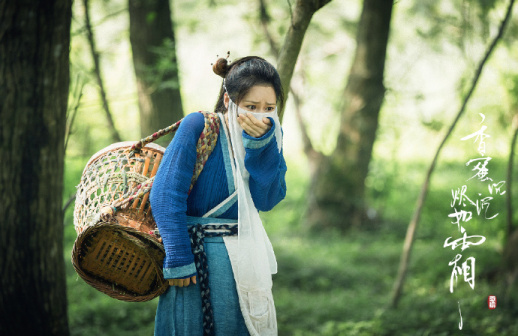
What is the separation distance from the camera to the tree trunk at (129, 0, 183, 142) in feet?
14.8

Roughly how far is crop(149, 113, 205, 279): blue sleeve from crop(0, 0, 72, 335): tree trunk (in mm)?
1023

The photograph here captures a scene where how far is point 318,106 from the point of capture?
445 inches

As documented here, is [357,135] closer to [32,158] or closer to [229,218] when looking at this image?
[32,158]

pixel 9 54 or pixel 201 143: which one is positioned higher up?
pixel 9 54

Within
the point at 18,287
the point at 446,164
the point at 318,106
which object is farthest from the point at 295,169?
the point at 18,287

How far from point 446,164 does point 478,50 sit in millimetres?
5671

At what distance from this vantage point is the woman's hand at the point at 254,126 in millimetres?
1894

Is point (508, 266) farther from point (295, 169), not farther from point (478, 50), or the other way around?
point (295, 169)

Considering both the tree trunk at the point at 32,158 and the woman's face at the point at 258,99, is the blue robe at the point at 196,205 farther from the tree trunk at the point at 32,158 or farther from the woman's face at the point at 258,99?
the tree trunk at the point at 32,158

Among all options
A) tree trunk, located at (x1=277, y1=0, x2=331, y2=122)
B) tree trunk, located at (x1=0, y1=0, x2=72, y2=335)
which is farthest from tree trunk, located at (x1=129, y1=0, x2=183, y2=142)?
tree trunk, located at (x1=277, y1=0, x2=331, y2=122)

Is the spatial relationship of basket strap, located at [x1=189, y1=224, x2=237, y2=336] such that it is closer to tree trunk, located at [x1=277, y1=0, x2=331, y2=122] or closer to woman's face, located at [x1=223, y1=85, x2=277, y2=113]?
woman's face, located at [x1=223, y1=85, x2=277, y2=113]

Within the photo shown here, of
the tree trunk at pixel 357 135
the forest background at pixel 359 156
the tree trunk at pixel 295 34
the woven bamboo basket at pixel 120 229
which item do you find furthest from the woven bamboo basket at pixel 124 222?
the tree trunk at pixel 357 135

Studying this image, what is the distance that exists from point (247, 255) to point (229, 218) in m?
0.17

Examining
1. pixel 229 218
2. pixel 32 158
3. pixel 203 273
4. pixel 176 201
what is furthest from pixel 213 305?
pixel 32 158
